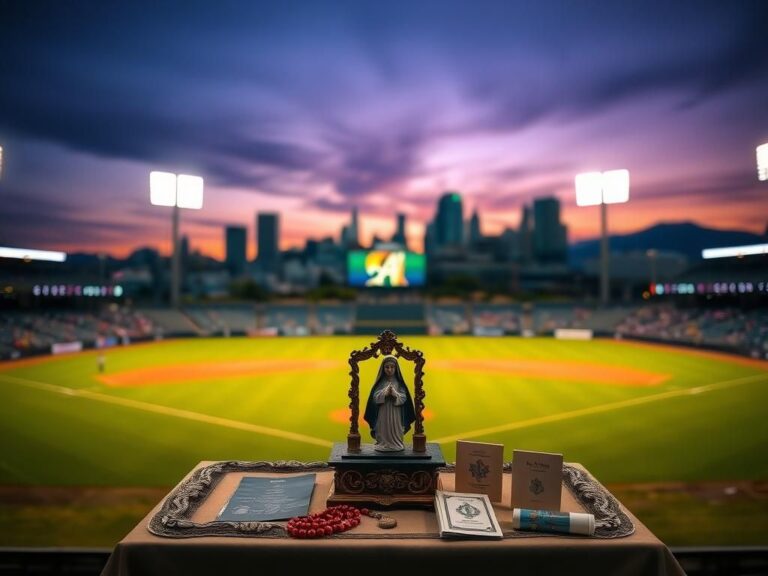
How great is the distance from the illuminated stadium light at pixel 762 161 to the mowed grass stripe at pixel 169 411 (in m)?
11.5

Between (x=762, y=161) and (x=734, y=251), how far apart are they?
29.7 meters

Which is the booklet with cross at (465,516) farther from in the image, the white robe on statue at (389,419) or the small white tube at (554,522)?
the white robe on statue at (389,419)

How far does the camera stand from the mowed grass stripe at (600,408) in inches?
465

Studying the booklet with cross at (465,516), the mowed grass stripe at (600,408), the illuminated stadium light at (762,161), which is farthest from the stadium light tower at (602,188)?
the booklet with cross at (465,516)

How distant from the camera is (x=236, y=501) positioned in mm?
4059

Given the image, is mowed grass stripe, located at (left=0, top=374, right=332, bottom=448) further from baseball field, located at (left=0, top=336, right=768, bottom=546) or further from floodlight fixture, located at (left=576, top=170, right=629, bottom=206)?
floodlight fixture, located at (left=576, top=170, right=629, bottom=206)

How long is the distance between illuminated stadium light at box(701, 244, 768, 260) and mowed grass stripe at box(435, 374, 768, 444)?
16744 mm

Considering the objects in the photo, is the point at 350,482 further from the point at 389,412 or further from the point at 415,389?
the point at 415,389

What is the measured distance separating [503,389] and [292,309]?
110 ft

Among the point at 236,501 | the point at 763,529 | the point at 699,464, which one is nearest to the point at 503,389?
the point at 699,464

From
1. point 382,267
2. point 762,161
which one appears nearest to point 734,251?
point 382,267

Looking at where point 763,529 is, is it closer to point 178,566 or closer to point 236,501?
point 236,501

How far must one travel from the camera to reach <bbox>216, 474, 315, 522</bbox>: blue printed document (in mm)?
3793

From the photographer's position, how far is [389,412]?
4.14m
